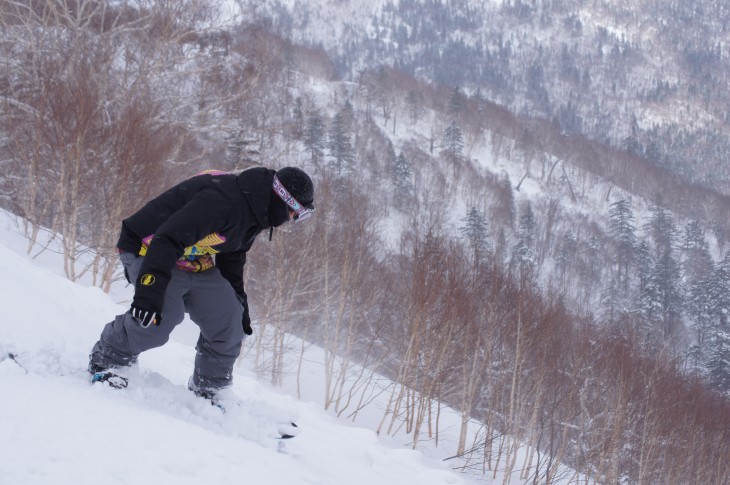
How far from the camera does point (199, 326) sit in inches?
119

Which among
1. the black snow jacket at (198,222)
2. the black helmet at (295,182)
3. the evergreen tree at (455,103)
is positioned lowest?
the black snow jacket at (198,222)

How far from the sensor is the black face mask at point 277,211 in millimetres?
2898

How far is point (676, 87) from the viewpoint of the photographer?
554ft

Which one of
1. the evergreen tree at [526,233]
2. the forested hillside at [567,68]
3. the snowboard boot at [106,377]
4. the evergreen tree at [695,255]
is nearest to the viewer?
the snowboard boot at [106,377]

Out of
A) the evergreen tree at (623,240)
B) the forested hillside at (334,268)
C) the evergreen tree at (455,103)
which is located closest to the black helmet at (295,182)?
the forested hillside at (334,268)

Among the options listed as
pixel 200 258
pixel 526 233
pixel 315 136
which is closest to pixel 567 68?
pixel 526 233

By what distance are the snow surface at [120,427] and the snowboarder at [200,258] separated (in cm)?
20

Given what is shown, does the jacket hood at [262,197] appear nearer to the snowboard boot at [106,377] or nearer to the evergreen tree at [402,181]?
the snowboard boot at [106,377]

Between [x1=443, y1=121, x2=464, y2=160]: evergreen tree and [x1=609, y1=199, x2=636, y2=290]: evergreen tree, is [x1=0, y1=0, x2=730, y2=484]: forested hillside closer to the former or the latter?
[x1=609, y1=199, x2=636, y2=290]: evergreen tree

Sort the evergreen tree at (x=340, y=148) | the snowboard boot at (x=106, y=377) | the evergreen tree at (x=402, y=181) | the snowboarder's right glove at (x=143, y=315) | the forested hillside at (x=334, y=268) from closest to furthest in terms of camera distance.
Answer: the snowboarder's right glove at (x=143, y=315)
the snowboard boot at (x=106, y=377)
the forested hillside at (x=334, y=268)
the evergreen tree at (x=340, y=148)
the evergreen tree at (x=402, y=181)

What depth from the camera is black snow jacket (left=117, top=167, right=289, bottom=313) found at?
2.50 metres

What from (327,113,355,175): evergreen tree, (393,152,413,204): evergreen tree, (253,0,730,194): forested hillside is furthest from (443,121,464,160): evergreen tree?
(253,0,730,194): forested hillside

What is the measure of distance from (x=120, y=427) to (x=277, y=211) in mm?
1314

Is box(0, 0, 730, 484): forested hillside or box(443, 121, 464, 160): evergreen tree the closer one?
box(0, 0, 730, 484): forested hillside
